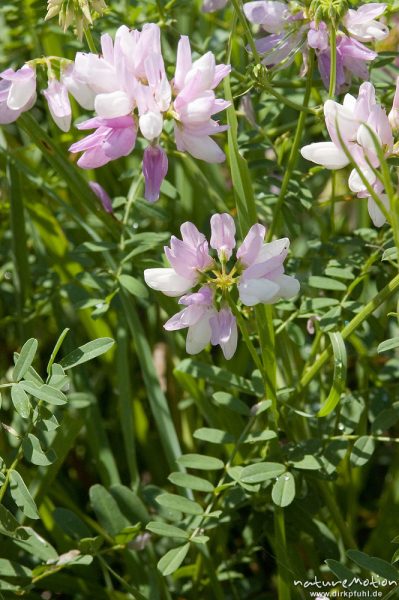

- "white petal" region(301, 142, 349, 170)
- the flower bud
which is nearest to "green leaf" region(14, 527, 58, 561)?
the flower bud

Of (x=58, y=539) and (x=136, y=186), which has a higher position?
(x=136, y=186)

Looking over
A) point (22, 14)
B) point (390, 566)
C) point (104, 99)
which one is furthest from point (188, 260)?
point (22, 14)

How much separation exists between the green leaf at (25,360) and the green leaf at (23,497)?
108mm

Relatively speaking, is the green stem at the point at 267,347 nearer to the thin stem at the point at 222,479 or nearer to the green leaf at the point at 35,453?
the thin stem at the point at 222,479

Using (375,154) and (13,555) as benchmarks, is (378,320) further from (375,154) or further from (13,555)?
(13,555)

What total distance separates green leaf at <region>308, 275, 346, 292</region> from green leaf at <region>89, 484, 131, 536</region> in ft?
1.29

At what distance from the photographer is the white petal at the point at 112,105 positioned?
87 centimetres

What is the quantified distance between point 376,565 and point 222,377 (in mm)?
353

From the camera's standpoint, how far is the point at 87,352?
97 cm

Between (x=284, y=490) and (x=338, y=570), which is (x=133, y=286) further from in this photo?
(x=338, y=570)

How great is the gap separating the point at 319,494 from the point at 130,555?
284 millimetres

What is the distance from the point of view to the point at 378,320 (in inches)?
50.9

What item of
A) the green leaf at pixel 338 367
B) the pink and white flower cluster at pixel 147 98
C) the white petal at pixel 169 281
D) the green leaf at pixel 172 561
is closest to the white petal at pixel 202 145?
the pink and white flower cluster at pixel 147 98

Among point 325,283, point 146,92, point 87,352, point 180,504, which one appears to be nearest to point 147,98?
point 146,92
